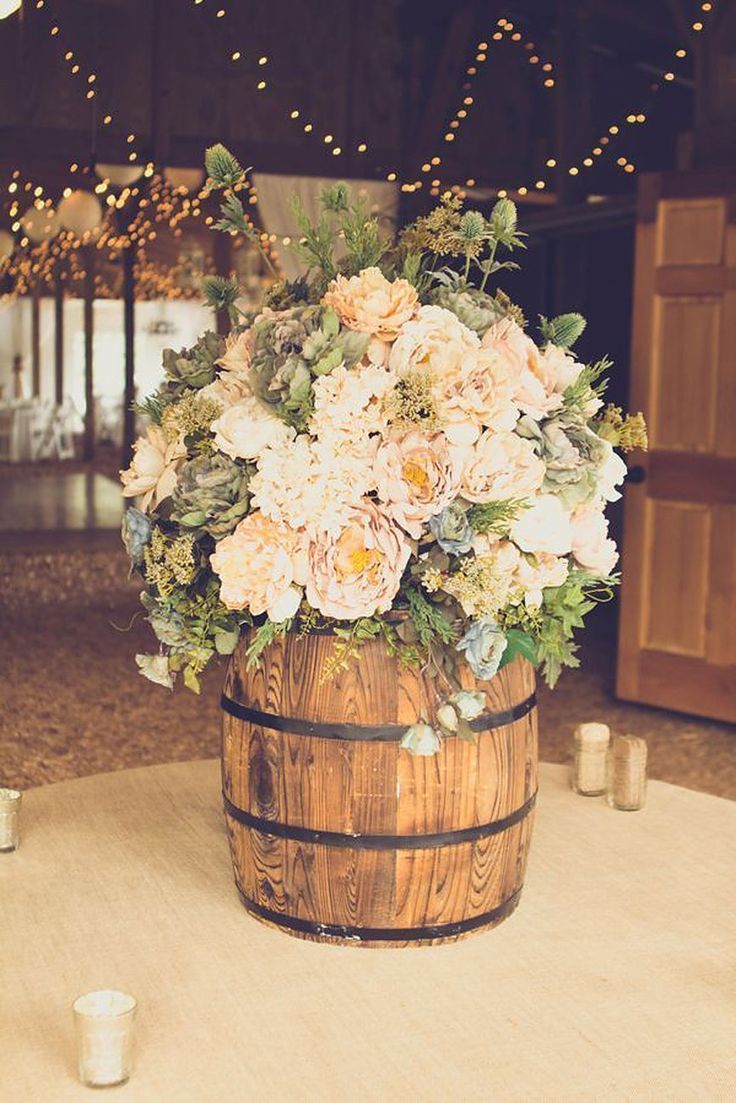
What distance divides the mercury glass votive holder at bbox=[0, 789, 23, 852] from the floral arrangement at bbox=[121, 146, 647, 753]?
33 cm

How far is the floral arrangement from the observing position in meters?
1.49

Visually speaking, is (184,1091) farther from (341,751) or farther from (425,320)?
(425,320)

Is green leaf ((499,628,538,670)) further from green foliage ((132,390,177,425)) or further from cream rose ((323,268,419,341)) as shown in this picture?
green foliage ((132,390,177,425))

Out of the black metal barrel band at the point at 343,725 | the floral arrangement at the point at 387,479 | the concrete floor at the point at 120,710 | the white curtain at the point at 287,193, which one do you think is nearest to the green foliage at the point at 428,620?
the floral arrangement at the point at 387,479

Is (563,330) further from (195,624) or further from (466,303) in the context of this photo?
(195,624)

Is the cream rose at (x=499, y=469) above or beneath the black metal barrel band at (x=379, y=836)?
above

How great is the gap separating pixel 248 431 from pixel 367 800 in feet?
1.37

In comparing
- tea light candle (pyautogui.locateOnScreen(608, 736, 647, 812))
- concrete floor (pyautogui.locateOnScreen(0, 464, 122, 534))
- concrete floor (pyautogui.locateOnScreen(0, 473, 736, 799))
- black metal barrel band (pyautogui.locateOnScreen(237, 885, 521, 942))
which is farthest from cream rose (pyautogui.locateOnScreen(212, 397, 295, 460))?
concrete floor (pyautogui.locateOnScreen(0, 464, 122, 534))

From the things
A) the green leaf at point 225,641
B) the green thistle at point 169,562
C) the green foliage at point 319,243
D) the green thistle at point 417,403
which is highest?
the green foliage at point 319,243

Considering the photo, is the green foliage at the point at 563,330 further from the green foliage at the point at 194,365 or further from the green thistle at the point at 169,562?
the green thistle at the point at 169,562

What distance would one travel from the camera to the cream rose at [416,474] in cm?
148

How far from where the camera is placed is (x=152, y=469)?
1.71 metres

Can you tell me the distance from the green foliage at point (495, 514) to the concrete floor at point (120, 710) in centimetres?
338

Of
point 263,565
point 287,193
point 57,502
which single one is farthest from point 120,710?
point 57,502
